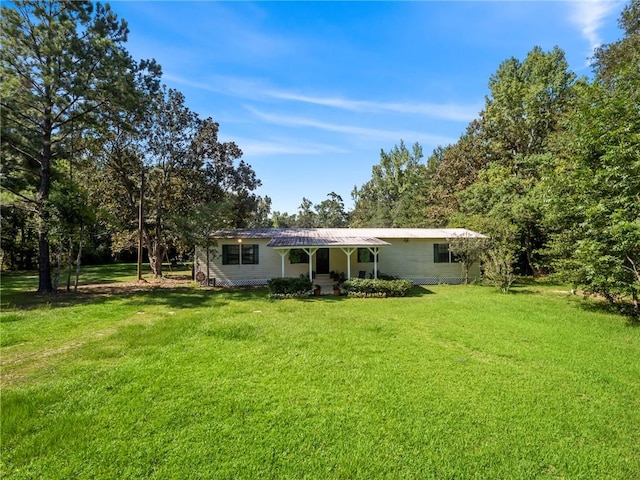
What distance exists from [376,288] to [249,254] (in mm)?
6857

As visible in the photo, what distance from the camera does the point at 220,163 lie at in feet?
72.3

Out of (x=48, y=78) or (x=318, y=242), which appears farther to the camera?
(x=318, y=242)

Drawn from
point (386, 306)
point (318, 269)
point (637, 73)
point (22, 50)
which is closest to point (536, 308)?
point (386, 306)

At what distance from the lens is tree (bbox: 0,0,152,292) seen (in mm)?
12211

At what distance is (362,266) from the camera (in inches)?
680

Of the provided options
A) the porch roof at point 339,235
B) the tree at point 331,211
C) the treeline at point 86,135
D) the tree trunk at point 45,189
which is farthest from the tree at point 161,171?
the tree at point 331,211

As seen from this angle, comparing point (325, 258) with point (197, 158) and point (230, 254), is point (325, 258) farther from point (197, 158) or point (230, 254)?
point (197, 158)

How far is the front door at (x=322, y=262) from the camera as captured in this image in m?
17.5

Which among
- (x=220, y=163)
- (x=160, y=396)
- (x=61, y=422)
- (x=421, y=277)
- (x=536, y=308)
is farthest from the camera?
(x=220, y=163)

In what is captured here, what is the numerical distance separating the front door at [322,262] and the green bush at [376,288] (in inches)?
164

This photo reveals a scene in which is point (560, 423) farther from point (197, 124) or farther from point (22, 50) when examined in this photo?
point (197, 124)

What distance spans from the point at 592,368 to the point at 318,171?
21.1 meters

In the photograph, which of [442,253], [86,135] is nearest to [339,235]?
[442,253]

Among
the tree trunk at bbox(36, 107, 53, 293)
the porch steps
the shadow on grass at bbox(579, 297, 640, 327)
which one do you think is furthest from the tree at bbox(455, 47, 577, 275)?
the tree trunk at bbox(36, 107, 53, 293)
